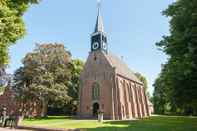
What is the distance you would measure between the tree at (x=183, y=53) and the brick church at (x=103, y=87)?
27.6 meters

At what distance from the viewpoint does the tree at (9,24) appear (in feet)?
28.4

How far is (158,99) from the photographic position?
71250 millimetres

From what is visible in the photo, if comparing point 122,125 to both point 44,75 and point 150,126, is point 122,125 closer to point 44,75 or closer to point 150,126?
point 150,126

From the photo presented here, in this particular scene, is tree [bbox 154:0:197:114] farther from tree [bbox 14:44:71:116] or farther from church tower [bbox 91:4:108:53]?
church tower [bbox 91:4:108:53]

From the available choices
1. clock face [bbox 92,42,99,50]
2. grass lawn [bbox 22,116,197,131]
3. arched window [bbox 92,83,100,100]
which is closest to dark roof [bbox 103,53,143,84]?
clock face [bbox 92,42,99,50]

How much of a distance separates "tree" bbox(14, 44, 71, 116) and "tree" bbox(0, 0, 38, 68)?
28.7 metres

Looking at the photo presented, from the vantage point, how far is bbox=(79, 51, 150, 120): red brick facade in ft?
136

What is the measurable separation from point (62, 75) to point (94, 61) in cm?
729

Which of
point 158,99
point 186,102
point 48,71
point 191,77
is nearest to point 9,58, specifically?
point 191,77

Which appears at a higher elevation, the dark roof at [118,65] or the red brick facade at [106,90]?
Result: the dark roof at [118,65]

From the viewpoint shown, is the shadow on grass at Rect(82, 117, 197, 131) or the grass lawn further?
the grass lawn

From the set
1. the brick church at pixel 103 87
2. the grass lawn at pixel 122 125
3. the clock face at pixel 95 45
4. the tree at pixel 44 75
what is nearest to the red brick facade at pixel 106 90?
the brick church at pixel 103 87

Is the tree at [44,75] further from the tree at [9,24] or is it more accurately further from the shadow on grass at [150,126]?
the tree at [9,24]

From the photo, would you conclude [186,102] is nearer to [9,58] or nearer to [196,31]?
[196,31]
